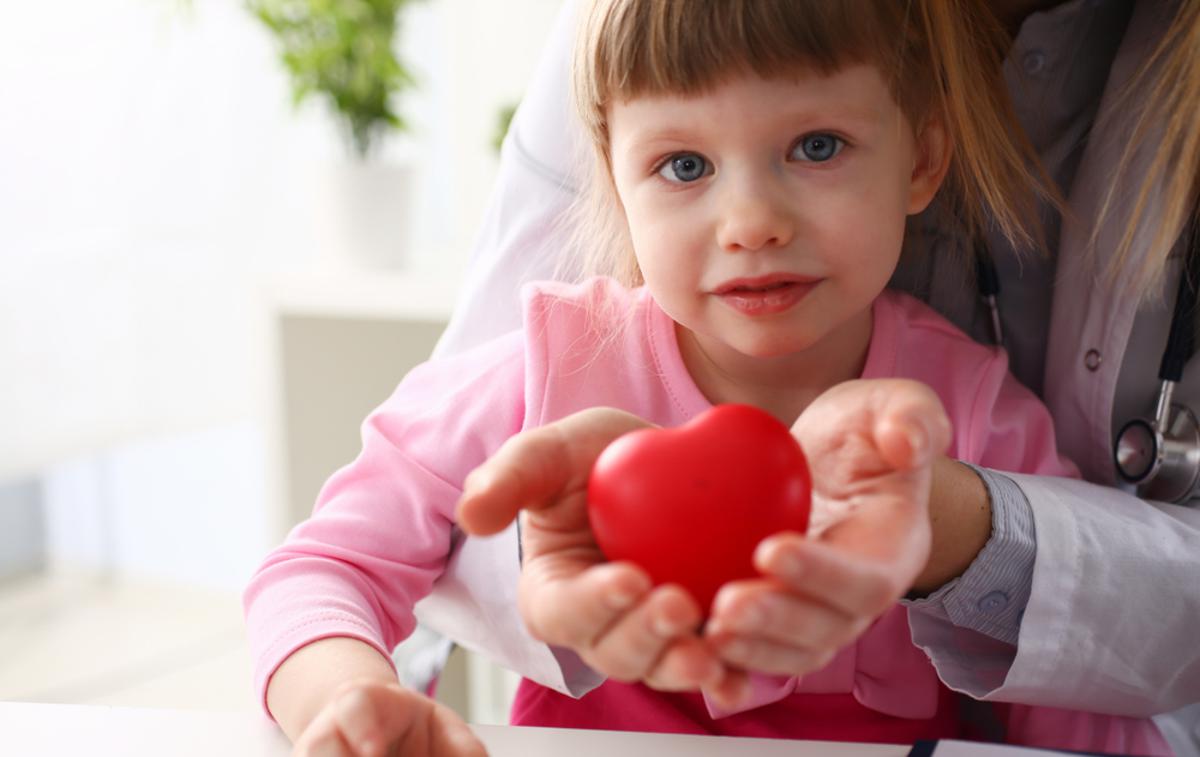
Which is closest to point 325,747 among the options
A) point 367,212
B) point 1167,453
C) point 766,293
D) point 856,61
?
→ point 766,293

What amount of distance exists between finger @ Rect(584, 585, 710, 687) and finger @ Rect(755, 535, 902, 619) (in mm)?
35

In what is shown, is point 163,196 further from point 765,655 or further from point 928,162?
point 765,655

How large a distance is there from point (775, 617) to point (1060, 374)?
0.57 meters

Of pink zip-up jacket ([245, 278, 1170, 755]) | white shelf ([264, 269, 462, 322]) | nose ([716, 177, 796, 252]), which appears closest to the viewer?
nose ([716, 177, 796, 252])

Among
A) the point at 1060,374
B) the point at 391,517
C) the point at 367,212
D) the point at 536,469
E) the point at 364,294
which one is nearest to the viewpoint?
the point at 536,469

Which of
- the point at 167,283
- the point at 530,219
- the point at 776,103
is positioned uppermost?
the point at 776,103

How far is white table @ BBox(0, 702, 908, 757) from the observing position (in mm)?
631

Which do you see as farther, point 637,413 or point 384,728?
point 637,413

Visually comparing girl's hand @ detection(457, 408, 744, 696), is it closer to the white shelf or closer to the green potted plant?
the white shelf

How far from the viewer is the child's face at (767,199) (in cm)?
75

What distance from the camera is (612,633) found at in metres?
0.50

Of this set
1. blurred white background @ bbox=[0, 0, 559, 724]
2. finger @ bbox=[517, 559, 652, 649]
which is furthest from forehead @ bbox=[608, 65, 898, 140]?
blurred white background @ bbox=[0, 0, 559, 724]

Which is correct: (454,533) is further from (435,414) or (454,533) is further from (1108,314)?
(1108,314)

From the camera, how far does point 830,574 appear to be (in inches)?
19.1
